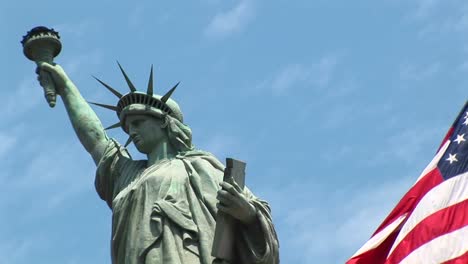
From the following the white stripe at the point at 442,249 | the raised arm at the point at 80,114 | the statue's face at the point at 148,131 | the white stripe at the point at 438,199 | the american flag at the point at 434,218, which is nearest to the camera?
the statue's face at the point at 148,131

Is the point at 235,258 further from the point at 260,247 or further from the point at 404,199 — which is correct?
the point at 404,199

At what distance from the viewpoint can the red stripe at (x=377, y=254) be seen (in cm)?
3222

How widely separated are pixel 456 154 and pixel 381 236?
1.77 m

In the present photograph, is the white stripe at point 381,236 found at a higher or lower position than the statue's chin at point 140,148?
higher

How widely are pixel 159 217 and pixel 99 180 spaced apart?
5.36 feet

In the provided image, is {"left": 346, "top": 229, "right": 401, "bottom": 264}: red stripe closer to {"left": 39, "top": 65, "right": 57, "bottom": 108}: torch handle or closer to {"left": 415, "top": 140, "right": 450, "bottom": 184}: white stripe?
{"left": 415, "top": 140, "right": 450, "bottom": 184}: white stripe

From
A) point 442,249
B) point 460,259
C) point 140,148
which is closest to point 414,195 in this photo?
point 442,249

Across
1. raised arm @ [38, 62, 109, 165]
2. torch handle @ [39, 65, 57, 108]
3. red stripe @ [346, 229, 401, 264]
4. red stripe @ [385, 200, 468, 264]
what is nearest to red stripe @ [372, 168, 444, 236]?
red stripe @ [346, 229, 401, 264]

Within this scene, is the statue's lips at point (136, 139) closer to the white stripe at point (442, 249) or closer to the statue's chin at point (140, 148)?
the statue's chin at point (140, 148)

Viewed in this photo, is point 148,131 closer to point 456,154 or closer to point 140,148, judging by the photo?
point 140,148

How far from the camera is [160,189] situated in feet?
77.6

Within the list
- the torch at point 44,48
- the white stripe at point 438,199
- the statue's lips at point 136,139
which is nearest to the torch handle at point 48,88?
the torch at point 44,48

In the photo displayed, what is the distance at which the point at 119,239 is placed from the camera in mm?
23547

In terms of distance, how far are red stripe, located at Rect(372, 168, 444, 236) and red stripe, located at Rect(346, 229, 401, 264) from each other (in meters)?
0.34
